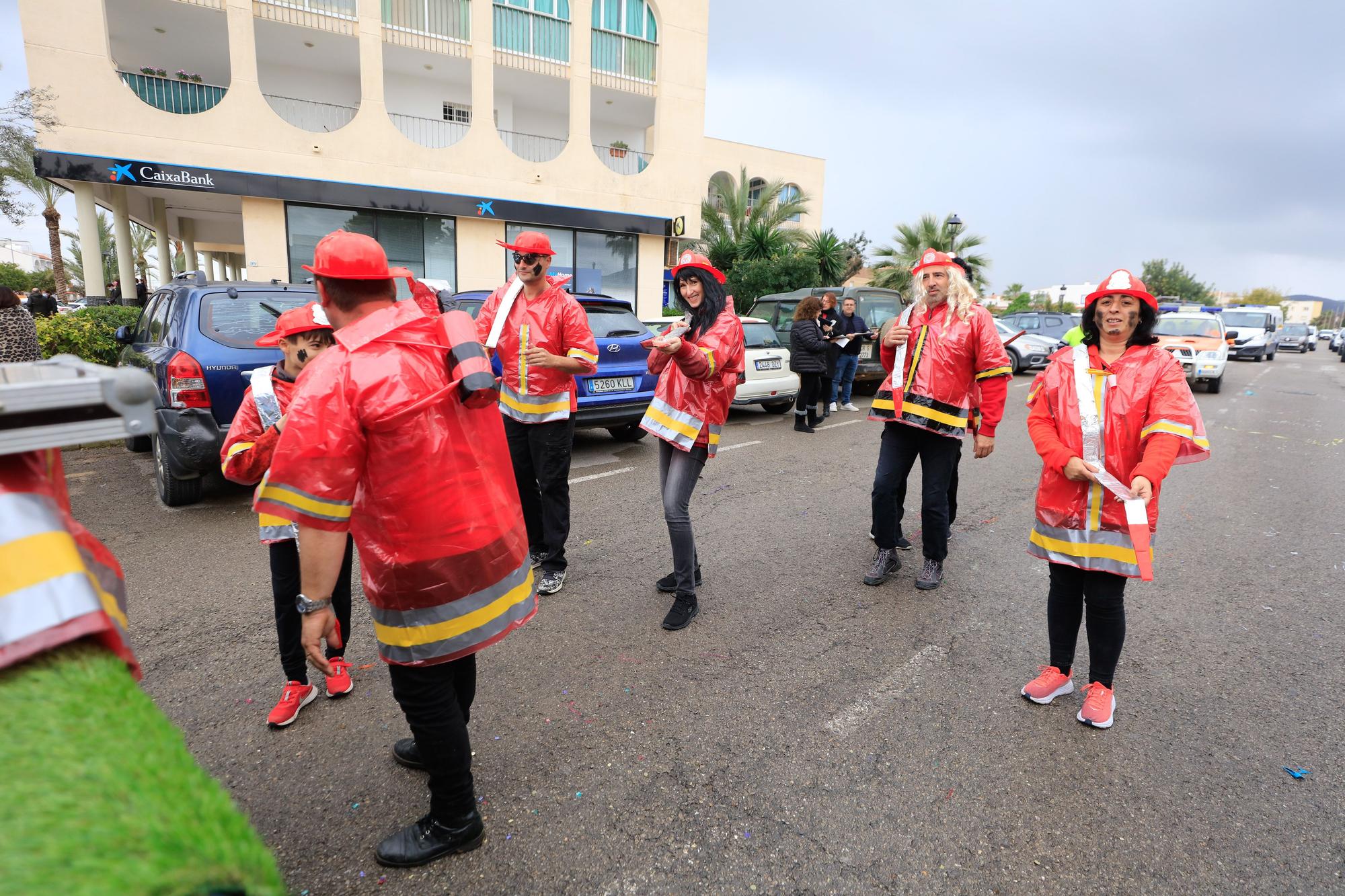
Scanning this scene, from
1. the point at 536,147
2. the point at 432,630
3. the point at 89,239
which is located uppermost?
the point at 536,147

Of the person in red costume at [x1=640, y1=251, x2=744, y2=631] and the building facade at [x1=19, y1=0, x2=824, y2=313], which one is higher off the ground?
the building facade at [x1=19, y1=0, x2=824, y2=313]

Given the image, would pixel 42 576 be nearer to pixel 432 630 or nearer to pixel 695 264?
pixel 432 630

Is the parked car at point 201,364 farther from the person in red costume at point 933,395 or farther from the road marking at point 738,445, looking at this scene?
the road marking at point 738,445

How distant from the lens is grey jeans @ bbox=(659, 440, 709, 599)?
3.82m

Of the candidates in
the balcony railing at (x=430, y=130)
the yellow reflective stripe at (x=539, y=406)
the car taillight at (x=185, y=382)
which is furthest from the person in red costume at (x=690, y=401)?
the balcony railing at (x=430, y=130)

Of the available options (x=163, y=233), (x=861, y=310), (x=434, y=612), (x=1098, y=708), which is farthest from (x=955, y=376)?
(x=163, y=233)

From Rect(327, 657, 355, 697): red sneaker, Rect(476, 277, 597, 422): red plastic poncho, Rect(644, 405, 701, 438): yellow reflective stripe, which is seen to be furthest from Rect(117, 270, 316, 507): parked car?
Rect(644, 405, 701, 438): yellow reflective stripe

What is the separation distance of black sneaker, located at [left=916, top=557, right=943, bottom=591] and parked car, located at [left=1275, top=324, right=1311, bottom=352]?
151ft

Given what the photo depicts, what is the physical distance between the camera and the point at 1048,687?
310 cm

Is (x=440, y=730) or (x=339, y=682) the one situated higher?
(x=440, y=730)

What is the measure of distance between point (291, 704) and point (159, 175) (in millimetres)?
14282

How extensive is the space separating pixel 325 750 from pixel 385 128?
15.6m

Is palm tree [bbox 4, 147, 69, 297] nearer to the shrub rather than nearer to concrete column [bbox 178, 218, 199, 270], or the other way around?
concrete column [bbox 178, 218, 199, 270]

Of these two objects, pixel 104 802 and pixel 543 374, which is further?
pixel 543 374
